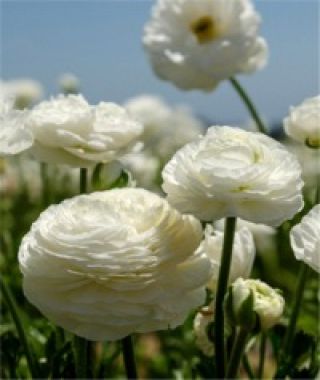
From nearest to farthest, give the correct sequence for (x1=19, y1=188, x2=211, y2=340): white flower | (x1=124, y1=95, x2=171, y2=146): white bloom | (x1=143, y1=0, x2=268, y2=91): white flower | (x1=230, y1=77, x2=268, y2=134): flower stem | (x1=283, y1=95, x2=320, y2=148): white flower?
1. (x1=19, y1=188, x2=211, y2=340): white flower
2. (x1=283, y1=95, x2=320, y2=148): white flower
3. (x1=230, y1=77, x2=268, y2=134): flower stem
4. (x1=143, y1=0, x2=268, y2=91): white flower
5. (x1=124, y1=95, x2=171, y2=146): white bloom

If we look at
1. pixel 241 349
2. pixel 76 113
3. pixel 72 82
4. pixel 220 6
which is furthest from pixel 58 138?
pixel 72 82

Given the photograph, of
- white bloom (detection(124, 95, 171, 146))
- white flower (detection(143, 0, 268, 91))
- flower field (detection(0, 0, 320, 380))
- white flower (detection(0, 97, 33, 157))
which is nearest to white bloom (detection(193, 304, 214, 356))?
flower field (detection(0, 0, 320, 380))

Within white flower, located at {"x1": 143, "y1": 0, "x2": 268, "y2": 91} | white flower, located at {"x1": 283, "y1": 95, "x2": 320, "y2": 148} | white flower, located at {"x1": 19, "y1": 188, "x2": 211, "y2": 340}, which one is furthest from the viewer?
white flower, located at {"x1": 143, "y1": 0, "x2": 268, "y2": 91}

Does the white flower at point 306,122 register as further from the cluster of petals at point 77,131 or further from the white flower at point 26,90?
the white flower at point 26,90

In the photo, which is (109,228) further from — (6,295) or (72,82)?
(72,82)

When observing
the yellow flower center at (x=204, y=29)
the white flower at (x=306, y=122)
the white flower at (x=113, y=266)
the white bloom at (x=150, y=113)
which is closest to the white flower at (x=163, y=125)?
the white bloom at (x=150, y=113)

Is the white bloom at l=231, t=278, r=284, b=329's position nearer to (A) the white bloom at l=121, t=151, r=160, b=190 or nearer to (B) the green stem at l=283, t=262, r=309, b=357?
(B) the green stem at l=283, t=262, r=309, b=357
